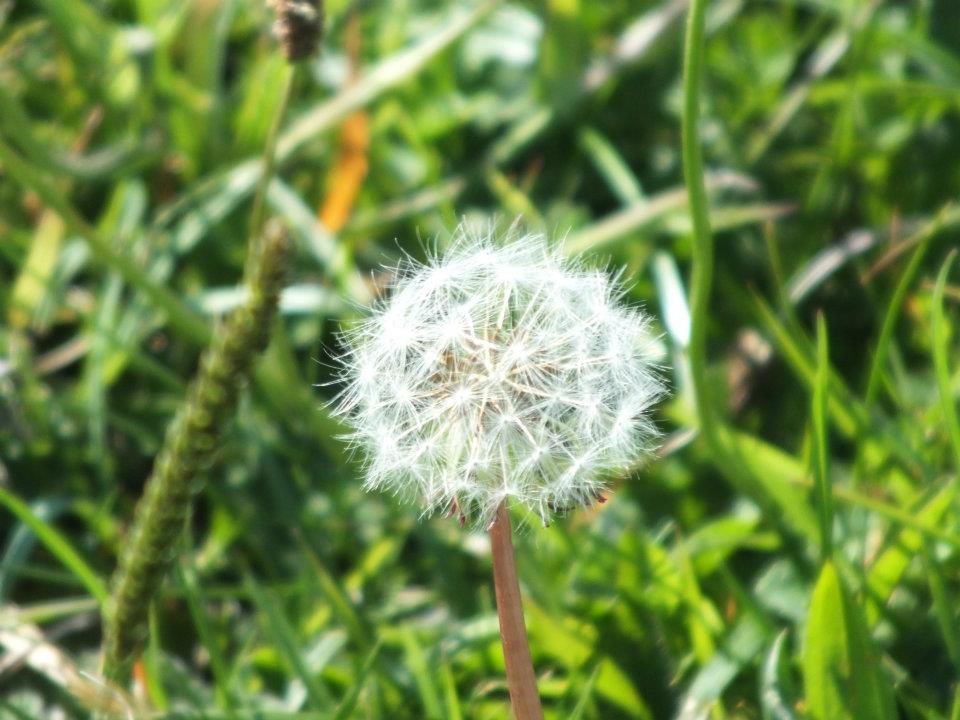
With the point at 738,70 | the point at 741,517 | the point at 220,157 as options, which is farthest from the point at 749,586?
the point at 220,157

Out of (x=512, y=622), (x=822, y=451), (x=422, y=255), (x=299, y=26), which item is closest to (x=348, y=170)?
(x=422, y=255)

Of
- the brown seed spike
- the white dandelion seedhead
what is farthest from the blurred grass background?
the brown seed spike

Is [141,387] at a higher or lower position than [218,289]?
lower

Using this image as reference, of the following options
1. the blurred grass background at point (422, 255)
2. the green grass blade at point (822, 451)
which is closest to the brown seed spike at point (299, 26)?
the blurred grass background at point (422, 255)

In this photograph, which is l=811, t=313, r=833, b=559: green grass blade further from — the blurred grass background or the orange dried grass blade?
the orange dried grass blade

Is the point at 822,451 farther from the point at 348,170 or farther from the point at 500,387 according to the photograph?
the point at 348,170

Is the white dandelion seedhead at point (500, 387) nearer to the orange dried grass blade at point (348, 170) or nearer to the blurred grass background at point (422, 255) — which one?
the blurred grass background at point (422, 255)

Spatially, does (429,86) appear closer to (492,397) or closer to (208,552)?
(208,552)
